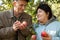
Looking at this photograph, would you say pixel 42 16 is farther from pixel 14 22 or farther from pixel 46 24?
pixel 14 22

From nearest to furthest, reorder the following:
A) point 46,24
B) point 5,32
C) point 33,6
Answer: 1. point 5,32
2. point 46,24
3. point 33,6

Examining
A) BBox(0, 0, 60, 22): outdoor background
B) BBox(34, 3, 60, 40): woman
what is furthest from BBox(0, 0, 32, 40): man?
BBox(0, 0, 60, 22): outdoor background

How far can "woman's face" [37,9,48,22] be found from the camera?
2652 millimetres

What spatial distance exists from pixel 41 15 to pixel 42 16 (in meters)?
0.02

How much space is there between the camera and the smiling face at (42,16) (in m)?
2.65

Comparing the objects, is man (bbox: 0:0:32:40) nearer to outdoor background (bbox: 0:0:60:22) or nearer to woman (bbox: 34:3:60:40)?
woman (bbox: 34:3:60:40)

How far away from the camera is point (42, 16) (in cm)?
268

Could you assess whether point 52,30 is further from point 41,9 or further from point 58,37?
point 41,9

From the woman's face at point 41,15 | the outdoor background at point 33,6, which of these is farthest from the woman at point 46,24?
the outdoor background at point 33,6

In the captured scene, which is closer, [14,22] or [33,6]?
[14,22]

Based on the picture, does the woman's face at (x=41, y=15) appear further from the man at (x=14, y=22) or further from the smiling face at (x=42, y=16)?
the man at (x=14, y=22)

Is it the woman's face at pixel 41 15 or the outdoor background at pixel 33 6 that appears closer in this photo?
the woman's face at pixel 41 15

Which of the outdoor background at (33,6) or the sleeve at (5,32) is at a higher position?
the sleeve at (5,32)

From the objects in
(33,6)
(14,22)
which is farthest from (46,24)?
(33,6)
